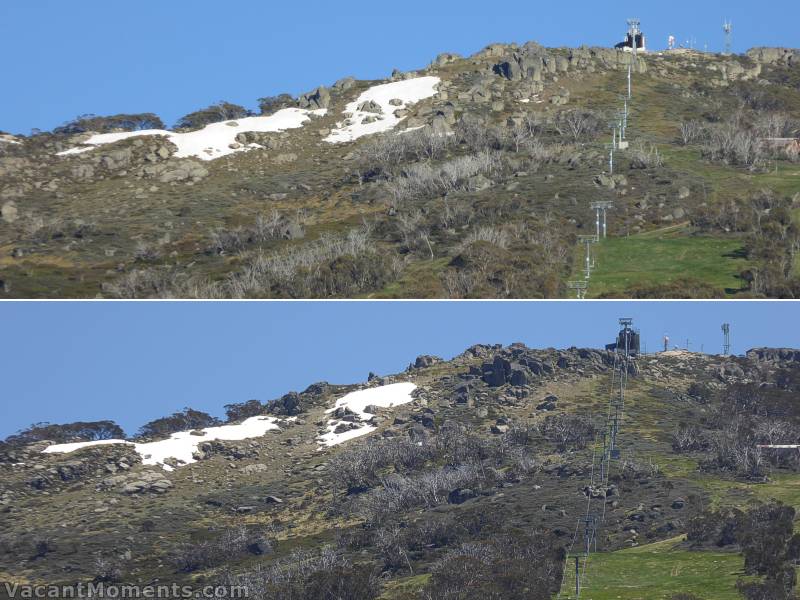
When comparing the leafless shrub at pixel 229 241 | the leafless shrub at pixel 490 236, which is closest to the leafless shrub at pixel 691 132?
the leafless shrub at pixel 490 236

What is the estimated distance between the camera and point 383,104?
404 feet

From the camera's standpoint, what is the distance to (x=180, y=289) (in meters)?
73.2

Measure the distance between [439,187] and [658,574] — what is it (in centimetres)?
4414

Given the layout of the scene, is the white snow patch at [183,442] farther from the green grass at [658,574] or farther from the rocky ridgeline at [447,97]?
the green grass at [658,574]

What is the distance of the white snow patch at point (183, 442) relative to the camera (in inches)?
3627

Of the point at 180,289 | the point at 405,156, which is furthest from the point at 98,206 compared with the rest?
the point at 180,289

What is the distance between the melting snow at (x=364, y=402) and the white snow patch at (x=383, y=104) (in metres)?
22.1

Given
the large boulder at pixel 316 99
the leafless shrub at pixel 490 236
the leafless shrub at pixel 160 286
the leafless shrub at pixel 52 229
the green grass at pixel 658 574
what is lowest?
the green grass at pixel 658 574

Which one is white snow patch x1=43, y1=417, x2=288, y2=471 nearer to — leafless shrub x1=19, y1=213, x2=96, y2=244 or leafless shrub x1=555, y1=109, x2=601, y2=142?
leafless shrub x1=19, y1=213, x2=96, y2=244

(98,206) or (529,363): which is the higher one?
(98,206)

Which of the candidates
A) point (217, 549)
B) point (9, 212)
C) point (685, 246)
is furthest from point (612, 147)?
Answer: point (217, 549)

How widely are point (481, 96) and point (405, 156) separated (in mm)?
17703

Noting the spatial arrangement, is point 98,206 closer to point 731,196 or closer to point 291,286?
point 291,286

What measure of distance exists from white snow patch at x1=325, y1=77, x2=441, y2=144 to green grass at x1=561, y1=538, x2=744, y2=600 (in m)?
62.4
